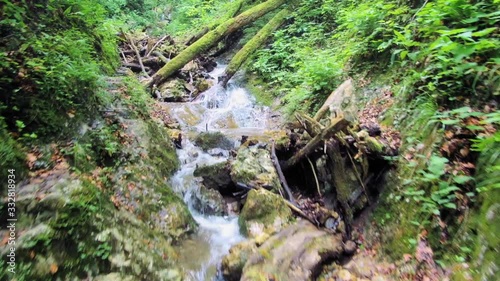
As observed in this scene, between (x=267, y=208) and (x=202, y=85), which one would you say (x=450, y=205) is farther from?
(x=202, y=85)

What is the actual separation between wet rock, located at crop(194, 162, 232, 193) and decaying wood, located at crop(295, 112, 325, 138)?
2.13 meters

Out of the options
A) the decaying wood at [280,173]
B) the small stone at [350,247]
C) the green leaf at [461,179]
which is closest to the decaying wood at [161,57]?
the decaying wood at [280,173]

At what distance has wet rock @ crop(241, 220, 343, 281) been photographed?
3.69 metres

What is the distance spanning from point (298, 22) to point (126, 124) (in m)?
8.98

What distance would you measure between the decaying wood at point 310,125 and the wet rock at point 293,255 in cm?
169

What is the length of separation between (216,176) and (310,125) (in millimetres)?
2501

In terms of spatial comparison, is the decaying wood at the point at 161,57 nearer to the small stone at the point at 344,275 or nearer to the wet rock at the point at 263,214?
the wet rock at the point at 263,214

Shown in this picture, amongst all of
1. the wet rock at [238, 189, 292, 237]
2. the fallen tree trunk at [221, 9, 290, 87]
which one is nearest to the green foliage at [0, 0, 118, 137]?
the wet rock at [238, 189, 292, 237]

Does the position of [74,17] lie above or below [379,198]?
above

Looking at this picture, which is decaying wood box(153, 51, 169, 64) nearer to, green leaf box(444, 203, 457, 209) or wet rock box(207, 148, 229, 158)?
wet rock box(207, 148, 229, 158)

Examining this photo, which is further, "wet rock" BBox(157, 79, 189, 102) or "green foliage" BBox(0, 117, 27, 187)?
"wet rock" BBox(157, 79, 189, 102)

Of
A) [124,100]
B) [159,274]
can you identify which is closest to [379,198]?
[159,274]

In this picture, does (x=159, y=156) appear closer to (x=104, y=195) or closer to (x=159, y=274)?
(x=104, y=195)

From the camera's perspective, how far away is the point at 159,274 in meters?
3.76
